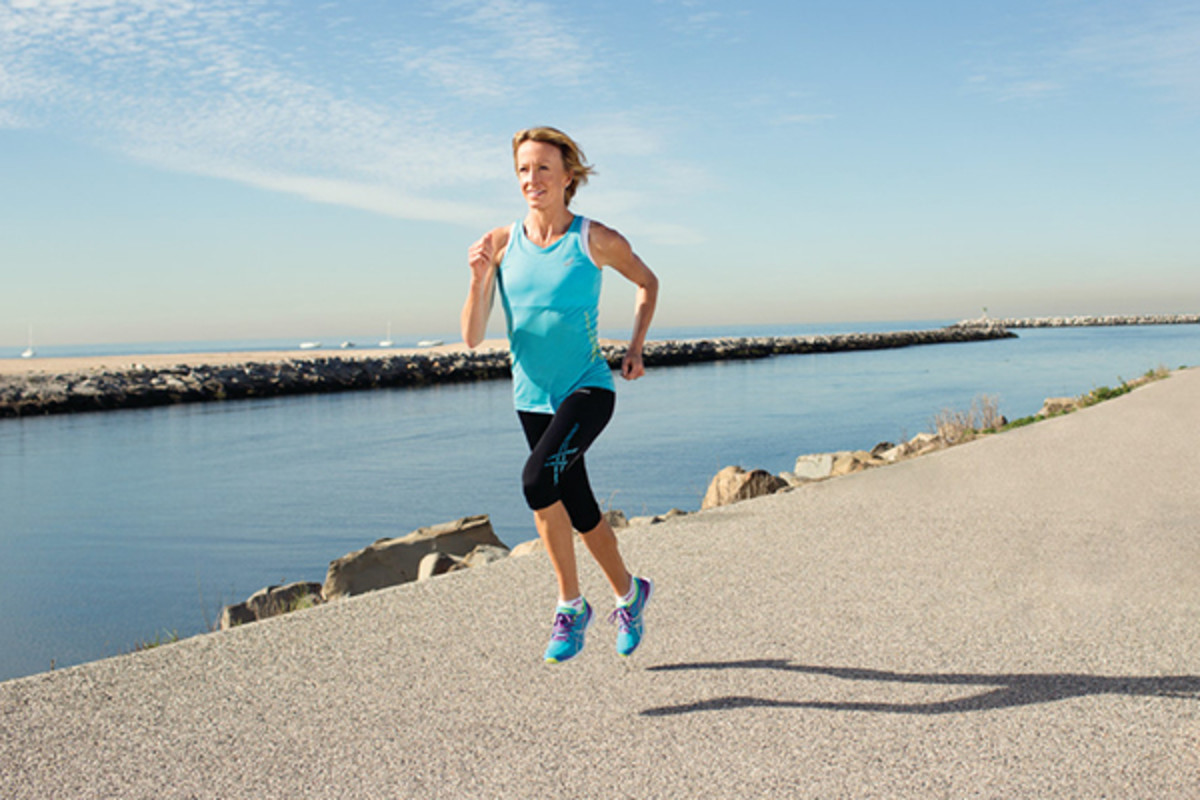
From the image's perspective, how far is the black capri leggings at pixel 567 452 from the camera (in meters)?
3.63

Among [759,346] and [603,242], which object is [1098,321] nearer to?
[759,346]

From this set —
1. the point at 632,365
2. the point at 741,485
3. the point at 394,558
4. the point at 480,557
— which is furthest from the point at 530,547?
the point at 632,365

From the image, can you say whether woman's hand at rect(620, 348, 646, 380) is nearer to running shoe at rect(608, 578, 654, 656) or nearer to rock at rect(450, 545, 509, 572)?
running shoe at rect(608, 578, 654, 656)

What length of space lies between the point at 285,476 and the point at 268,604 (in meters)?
9.78

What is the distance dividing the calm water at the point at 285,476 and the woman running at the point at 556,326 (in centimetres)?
518

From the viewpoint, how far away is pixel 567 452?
3.66 meters

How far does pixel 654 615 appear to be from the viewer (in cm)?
475

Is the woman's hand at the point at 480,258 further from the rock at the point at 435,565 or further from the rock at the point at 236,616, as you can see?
the rock at the point at 236,616

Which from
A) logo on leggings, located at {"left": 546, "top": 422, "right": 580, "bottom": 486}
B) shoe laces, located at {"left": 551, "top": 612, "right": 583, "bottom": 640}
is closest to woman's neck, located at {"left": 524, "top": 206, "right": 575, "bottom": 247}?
logo on leggings, located at {"left": 546, "top": 422, "right": 580, "bottom": 486}

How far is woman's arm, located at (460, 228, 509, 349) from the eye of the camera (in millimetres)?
3850

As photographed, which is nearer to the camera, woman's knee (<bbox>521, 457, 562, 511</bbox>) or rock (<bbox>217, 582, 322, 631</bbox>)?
woman's knee (<bbox>521, 457, 562, 511</bbox>)

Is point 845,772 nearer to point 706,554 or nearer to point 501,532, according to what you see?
point 706,554

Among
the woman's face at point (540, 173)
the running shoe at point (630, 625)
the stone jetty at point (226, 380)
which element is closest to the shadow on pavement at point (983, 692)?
the running shoe at point (630, 625)

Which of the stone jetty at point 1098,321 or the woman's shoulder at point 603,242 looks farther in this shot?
the stone jetty at point 1098,321
